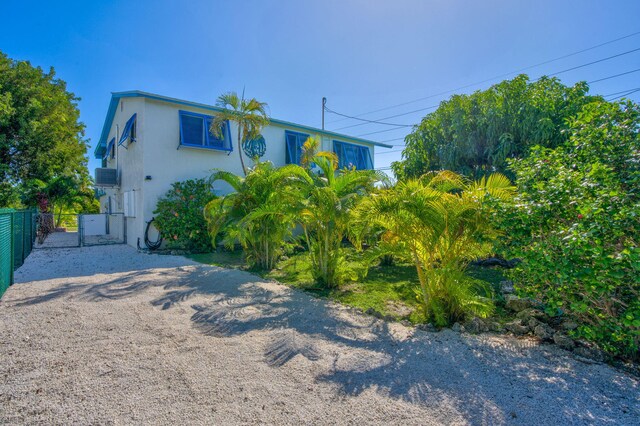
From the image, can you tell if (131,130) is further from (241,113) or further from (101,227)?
(101,227)

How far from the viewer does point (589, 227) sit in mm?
2787

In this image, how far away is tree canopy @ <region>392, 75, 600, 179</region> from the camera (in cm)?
866

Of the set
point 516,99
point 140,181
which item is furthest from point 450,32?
point 140,181

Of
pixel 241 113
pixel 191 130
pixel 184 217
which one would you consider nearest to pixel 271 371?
pixel 184 217

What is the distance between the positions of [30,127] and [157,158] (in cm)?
953

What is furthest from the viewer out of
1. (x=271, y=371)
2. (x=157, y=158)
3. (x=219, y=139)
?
(x=219, y=139)

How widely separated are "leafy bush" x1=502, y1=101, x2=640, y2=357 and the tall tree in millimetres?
20179

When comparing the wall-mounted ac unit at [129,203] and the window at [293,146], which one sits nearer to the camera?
the wall-mounted ac unit at [129,203]

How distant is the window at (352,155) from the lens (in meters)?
17.7

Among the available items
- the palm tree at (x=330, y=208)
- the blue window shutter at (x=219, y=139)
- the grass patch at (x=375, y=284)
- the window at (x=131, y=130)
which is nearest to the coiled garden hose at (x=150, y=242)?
the grass patch at (x=375, y=284)

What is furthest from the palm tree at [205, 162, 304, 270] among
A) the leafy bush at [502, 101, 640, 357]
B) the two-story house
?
the leafy bush at [502, 101, 640, 357]

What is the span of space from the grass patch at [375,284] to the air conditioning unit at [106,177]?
8396mm

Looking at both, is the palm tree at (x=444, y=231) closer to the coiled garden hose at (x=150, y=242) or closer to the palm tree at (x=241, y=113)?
the palm tree at (x=241, y=113)

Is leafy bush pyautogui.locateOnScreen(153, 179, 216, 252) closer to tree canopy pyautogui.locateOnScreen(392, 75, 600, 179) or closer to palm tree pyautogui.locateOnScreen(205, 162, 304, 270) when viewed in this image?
palm tree pyautogui.locateOnScreen(205, 162, 304, 270)
